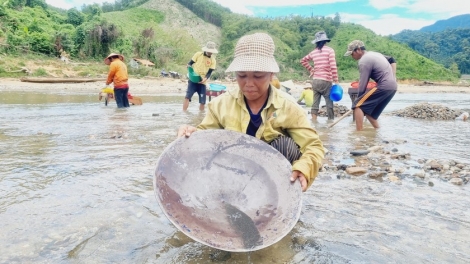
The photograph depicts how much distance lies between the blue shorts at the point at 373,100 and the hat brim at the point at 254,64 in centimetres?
389

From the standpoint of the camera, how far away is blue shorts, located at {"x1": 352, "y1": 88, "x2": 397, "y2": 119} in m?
5.57

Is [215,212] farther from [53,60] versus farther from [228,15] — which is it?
[228,15]

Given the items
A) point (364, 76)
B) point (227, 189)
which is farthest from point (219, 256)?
point (364, 76)

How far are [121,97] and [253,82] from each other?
7488 mm

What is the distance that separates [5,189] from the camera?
8.96 ft

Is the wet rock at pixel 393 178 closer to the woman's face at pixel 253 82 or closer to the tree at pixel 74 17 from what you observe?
the woman's face at pixel 253 82

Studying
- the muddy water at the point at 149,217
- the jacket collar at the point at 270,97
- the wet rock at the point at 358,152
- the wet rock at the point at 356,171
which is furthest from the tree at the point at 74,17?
the jacket collar at the point at 270,97

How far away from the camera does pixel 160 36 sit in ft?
128

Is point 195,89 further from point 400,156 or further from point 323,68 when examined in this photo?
→ point 400,156

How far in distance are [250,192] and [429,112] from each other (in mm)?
8146

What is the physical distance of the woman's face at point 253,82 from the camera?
2.12 m

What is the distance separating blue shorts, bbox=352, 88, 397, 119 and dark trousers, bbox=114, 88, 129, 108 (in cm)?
545

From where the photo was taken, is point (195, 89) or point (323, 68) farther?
point (195, 89)

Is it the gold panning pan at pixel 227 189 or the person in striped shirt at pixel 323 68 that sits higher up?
the person in striped shirt at pixel 323 68
